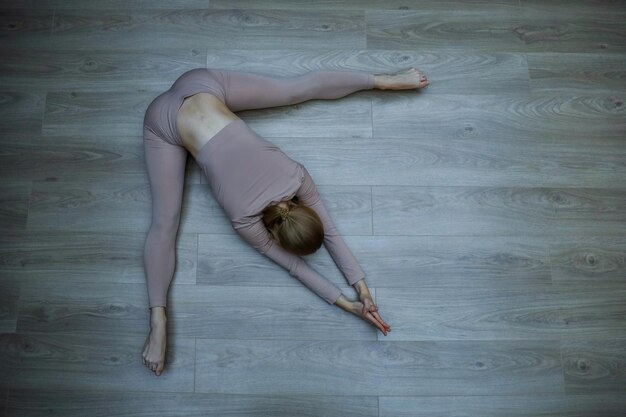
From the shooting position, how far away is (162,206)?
5.71 feet

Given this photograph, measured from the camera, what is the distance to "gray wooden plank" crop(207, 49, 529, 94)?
78.0 inches

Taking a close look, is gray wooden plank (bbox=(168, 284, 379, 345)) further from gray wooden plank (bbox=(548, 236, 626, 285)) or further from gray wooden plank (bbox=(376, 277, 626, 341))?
gray wooden plank (bbox=(548, 236, 626, 285))

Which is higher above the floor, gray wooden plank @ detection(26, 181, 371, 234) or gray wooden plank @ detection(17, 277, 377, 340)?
gray wooden plank @ detection(26, 181, 371, 234)

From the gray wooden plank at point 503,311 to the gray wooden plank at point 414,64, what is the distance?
0.74m

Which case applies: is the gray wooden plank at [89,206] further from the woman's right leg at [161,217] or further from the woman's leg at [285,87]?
the woman's leg at [285,87]

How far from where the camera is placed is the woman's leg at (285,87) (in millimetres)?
1808

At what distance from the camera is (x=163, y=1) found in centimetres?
206

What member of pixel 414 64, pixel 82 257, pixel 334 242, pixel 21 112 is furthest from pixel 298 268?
pixel 21 112

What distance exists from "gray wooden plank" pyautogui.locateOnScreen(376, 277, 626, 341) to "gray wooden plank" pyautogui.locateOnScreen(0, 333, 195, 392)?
2.27ft

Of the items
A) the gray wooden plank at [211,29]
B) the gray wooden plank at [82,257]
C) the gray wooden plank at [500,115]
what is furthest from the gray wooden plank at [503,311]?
the gray wooden plank at [211,29]

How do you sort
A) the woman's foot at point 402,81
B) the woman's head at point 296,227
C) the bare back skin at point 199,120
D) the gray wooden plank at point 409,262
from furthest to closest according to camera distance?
the woman's foot at point 402,81 → the gray wooden plank at point 409,262 → the bare back skin at point 199,120 → the woman's head at point 296,227

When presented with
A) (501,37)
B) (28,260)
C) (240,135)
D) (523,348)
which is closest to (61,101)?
(28,260)

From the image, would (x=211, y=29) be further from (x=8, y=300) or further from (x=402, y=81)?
(x=8, y=300)

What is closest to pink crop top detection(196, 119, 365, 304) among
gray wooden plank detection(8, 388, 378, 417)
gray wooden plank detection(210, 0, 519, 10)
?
gray wooden plank detection(8, 388, 378, 417)
